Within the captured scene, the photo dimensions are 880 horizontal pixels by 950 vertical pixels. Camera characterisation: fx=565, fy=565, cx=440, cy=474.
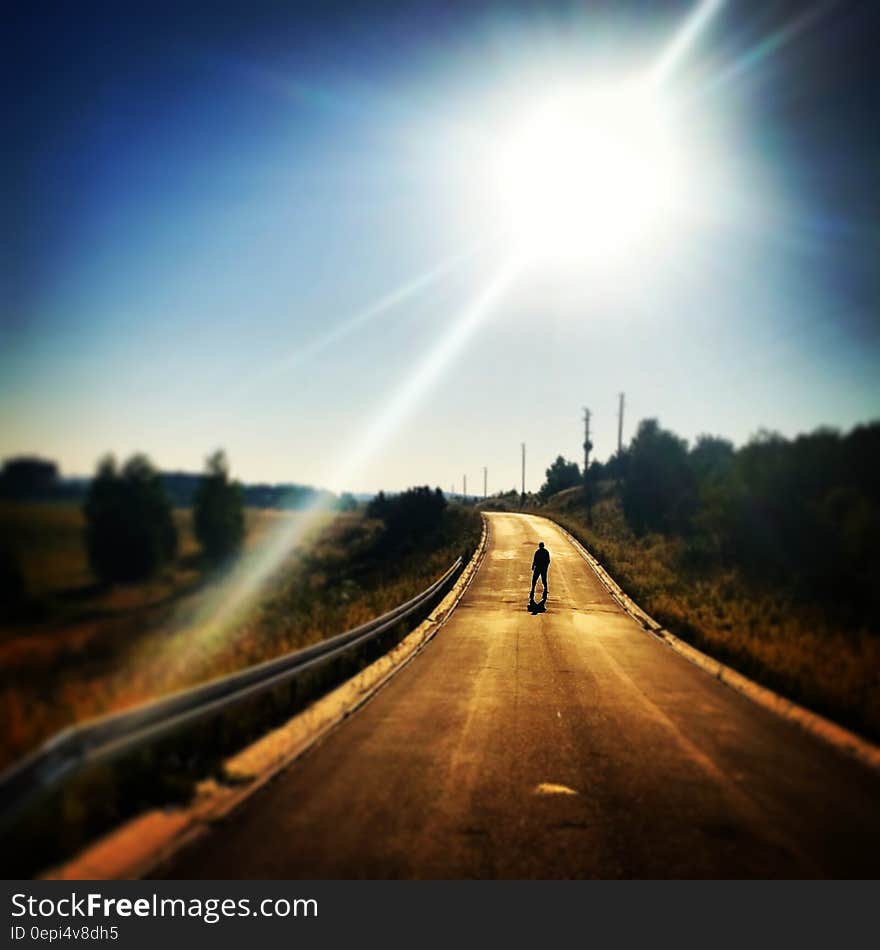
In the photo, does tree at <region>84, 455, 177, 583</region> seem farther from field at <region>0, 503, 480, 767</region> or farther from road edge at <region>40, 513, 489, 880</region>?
road edge at <region>40, 513, 489, 880</region>

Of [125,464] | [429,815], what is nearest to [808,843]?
[429,815]

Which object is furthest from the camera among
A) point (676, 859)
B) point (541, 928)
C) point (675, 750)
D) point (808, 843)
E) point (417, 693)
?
point (417, 693)

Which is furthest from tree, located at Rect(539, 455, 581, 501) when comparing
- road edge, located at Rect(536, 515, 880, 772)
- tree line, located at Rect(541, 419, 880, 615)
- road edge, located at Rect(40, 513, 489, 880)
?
road edge, located at Rect(40, 513, 489, 880)

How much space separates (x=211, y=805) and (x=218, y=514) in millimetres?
2587

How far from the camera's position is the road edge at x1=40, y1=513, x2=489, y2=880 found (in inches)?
138

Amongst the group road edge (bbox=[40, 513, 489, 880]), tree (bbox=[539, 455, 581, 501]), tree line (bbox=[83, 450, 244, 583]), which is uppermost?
tree (bbox=[539, 455, 581, 501])

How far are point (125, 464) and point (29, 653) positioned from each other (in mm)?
1602

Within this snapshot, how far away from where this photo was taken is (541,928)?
3191 mm

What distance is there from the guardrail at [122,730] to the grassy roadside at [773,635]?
6969 millimetres

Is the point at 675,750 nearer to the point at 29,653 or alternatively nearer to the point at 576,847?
the point at 576,847

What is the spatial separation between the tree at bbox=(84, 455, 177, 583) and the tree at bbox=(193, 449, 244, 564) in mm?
393

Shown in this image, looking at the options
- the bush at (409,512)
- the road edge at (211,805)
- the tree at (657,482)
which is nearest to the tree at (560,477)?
the bush at (409,512)

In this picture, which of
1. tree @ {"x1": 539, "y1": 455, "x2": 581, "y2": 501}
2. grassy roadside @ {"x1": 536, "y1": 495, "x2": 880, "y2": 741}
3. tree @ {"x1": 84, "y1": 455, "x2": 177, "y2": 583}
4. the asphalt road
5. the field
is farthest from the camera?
tree @ {"x1": 539, "y1": 455, "x2": 581, "y2": 501}

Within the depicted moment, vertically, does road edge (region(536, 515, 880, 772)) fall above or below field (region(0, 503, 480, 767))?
below
